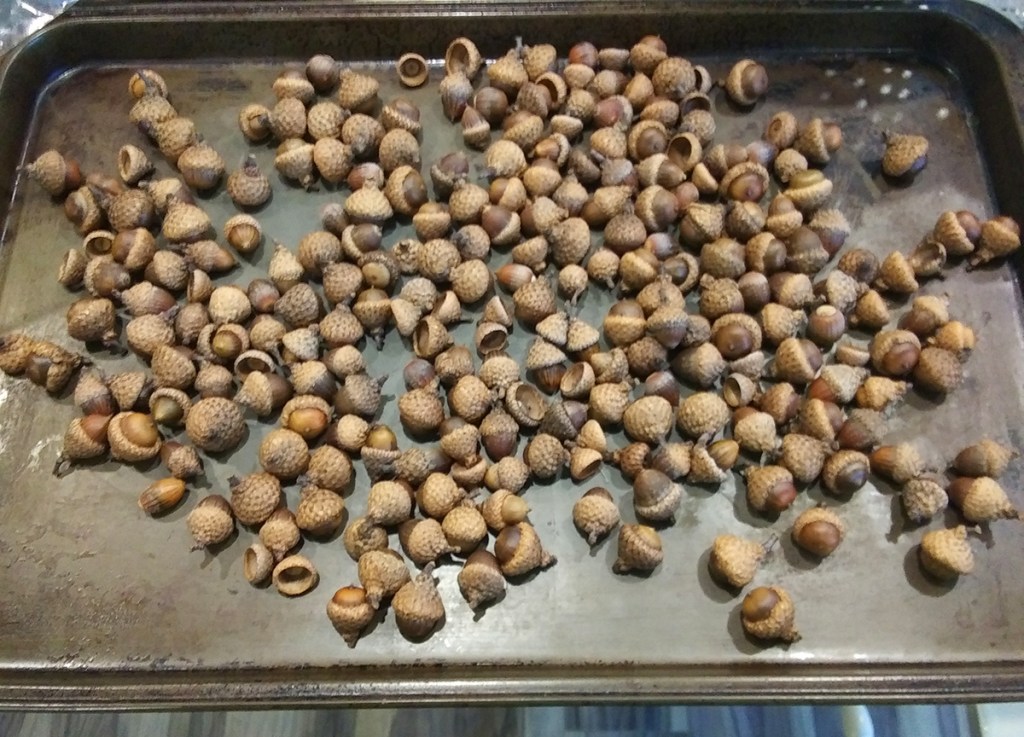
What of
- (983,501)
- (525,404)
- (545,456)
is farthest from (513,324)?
(983,501)

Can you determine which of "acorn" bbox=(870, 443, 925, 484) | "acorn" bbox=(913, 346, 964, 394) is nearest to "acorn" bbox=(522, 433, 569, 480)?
"acorn" bbox=(870, 443, 925, 484)

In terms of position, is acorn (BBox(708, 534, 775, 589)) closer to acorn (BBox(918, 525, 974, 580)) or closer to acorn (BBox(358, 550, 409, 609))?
acorn (BBox(918, 525, 974, 580))

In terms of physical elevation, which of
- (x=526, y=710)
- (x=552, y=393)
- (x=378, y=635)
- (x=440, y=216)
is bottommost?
(x=526, y=710)

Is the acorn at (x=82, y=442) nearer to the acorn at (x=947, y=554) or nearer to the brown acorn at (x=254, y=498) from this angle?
the brown acorn at (x=254, y=498)

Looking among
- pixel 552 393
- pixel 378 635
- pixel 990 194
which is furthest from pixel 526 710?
pixel 990 194

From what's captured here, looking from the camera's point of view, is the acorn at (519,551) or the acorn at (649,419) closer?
the acorn at (519,551)

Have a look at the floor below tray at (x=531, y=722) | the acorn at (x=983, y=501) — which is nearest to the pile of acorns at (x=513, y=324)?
the acorn at (x=983, y=501)

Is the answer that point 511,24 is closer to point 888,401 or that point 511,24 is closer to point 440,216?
point 440,216
